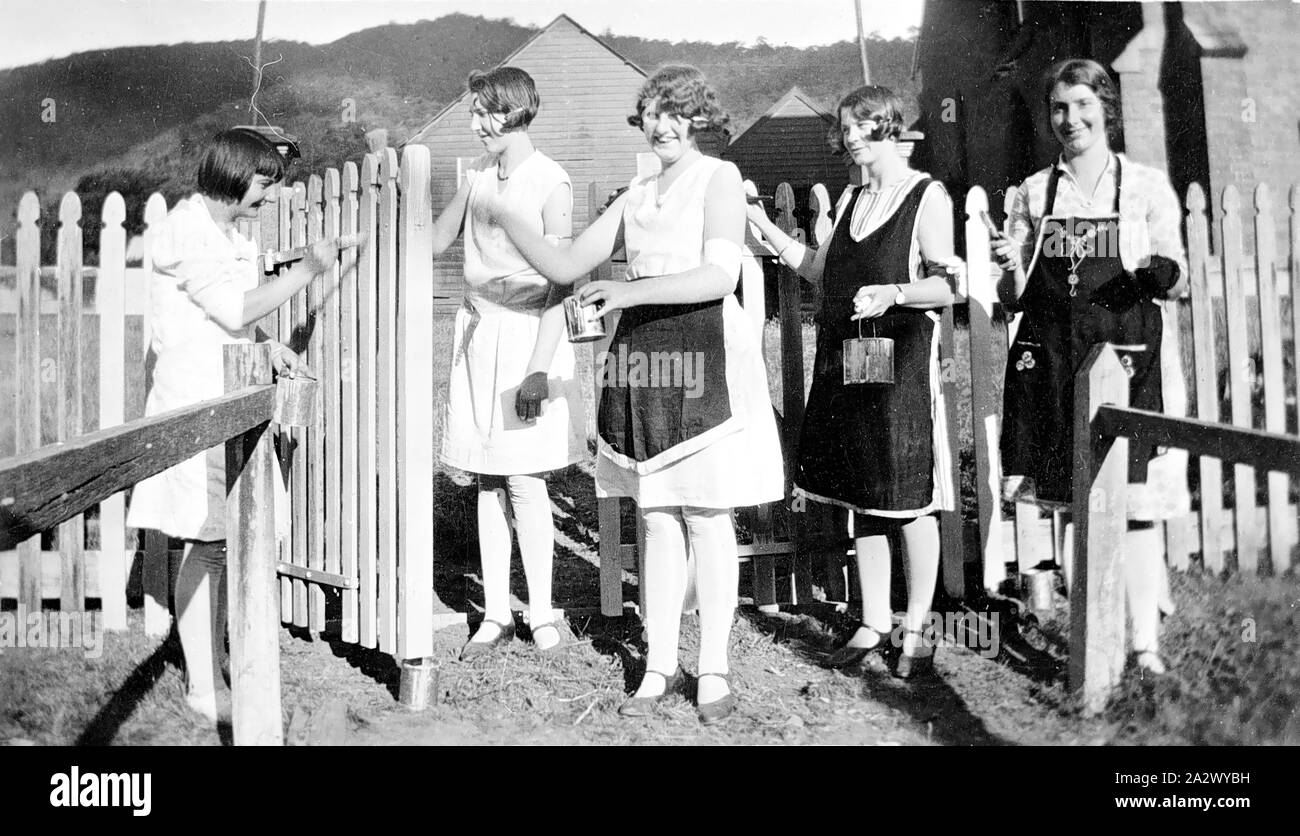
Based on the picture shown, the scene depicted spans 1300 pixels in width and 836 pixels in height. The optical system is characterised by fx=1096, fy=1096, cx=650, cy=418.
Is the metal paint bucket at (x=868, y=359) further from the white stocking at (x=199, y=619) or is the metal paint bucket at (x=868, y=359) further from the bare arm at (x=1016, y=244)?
the white stocking at (x=199, y=619)

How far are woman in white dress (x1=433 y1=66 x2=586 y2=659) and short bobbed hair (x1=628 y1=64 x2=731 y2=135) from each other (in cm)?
66

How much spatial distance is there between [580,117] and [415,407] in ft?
14.8

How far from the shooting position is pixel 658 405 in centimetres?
352

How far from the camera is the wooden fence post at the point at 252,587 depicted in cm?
305

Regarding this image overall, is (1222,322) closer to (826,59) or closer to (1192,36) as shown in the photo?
(1192,36)

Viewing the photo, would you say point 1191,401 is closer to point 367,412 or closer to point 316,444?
point 367,412

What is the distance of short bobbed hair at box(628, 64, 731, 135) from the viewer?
135 inches

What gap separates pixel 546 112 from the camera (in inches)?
382

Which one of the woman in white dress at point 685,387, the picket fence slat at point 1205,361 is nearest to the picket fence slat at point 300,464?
the woman in white dress at point 685,387

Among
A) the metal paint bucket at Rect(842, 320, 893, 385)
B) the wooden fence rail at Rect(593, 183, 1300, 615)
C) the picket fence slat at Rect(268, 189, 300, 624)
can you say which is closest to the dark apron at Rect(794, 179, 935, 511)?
the metal paint bucket at Rect(842, 320, 893, 385)

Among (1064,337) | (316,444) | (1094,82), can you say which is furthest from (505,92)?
(1064,337)
